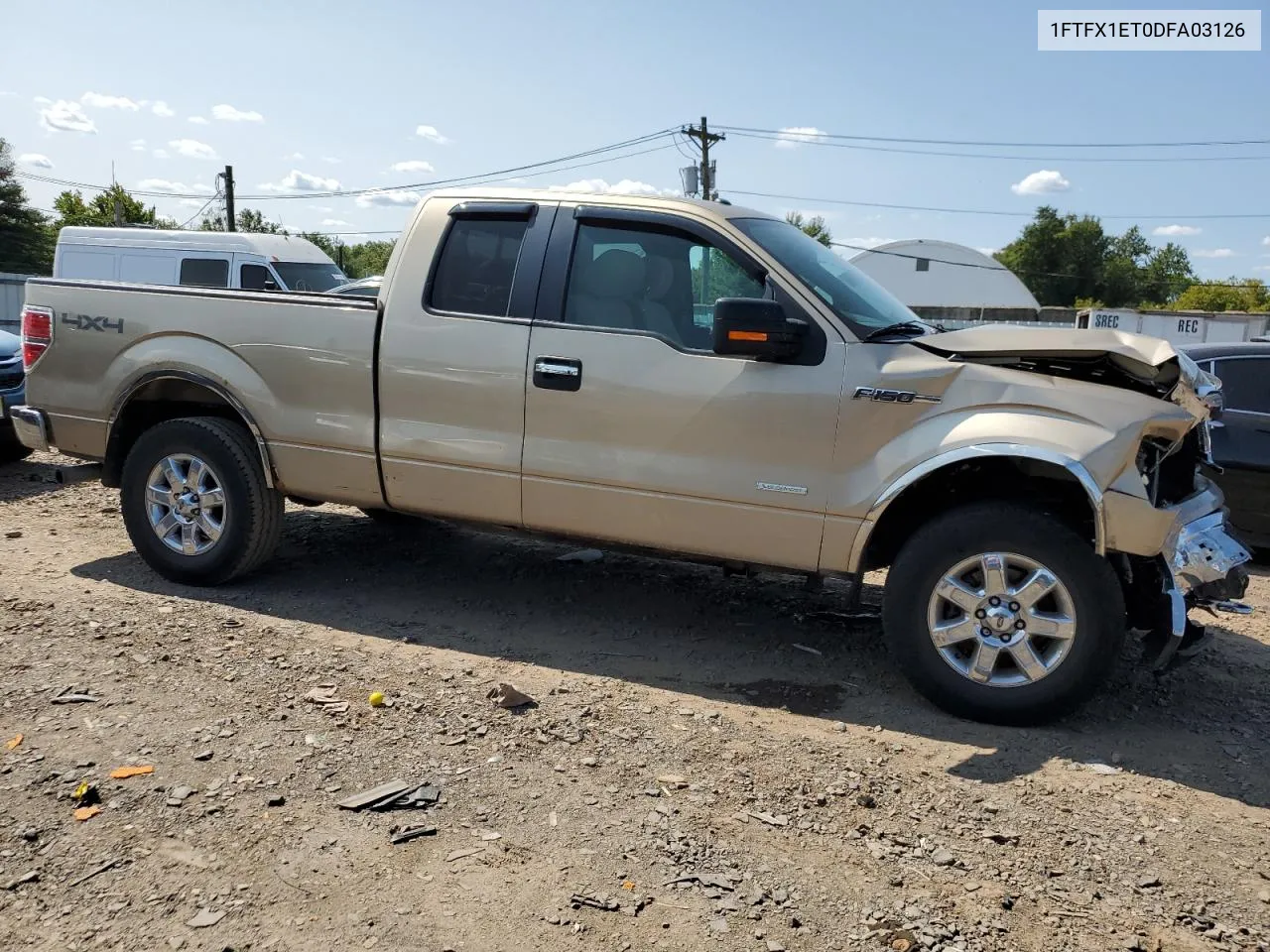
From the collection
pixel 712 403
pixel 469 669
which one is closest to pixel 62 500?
pixel 469 669

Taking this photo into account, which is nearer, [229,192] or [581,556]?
[581,556]

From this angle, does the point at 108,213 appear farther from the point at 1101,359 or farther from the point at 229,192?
the point at 1101,359

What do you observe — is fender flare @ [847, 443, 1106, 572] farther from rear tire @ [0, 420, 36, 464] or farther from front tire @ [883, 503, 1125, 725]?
rear tire @ [0, 420, 36, 464]

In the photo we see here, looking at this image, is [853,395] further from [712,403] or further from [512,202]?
[512,202]

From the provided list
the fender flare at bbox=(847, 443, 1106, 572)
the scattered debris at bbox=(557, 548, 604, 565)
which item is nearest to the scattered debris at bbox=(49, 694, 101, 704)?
the scattered debris at bbox=(557, 548, 604, 565)

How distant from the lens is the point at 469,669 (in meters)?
4.66

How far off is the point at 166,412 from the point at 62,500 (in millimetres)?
2785

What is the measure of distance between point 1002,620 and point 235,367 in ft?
12.9

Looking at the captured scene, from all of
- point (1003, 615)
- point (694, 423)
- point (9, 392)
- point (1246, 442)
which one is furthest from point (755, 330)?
point (9, 392)

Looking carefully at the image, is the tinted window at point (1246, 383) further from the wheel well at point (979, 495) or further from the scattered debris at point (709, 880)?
the scattered debris at point (709, 880)

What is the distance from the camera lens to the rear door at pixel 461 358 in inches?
192

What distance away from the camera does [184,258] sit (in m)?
14.5

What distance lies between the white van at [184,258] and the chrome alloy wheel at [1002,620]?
12031 millimetres

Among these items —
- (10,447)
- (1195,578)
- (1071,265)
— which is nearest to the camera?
(1195,578)
